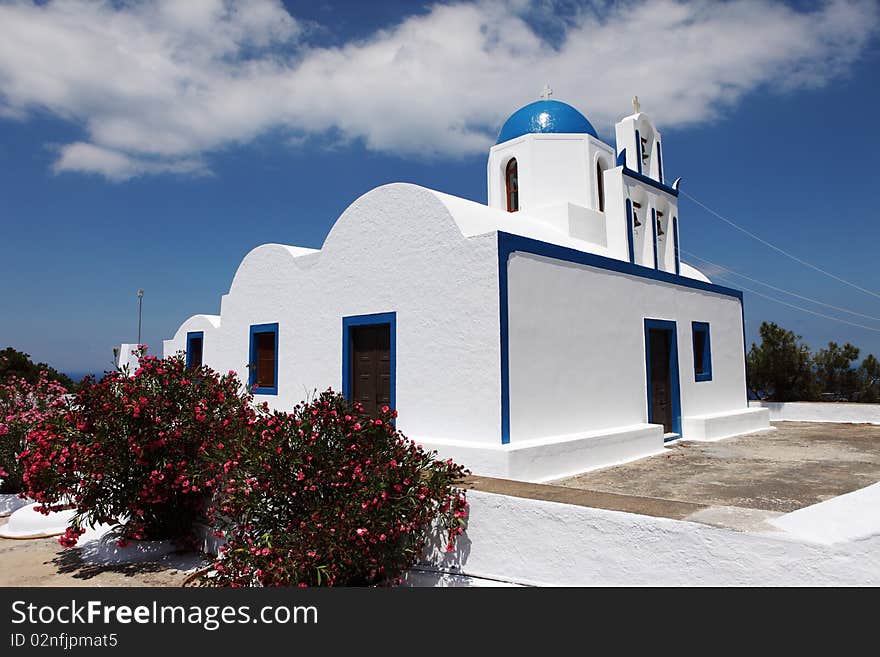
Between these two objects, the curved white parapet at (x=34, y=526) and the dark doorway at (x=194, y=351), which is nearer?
the curved white parapet at (x=34, y=526)

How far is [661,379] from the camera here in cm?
1015

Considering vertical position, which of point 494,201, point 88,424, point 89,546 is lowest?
point 89,546

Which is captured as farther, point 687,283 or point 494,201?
point 494,201

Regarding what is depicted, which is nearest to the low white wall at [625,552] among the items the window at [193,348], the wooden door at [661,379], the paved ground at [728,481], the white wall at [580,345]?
the paved ground at [728,481]

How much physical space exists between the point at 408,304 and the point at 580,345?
2.36m

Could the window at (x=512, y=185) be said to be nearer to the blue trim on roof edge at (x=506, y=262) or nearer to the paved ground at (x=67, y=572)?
the blue trim on roof edge at (x=506, y=262)

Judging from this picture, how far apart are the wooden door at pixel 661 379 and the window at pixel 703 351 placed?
4.78 feet

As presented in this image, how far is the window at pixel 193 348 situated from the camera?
513 inches

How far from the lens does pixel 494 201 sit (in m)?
11.9

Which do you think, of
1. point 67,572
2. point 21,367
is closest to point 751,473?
point 67,572

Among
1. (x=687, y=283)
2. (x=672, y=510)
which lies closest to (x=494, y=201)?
(x=687, y=283)

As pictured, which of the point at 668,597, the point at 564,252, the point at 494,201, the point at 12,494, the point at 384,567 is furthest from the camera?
the point at 494,201

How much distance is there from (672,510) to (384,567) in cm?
217

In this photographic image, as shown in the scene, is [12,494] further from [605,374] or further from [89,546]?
[605,374]
